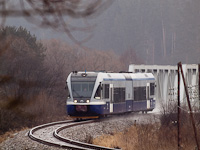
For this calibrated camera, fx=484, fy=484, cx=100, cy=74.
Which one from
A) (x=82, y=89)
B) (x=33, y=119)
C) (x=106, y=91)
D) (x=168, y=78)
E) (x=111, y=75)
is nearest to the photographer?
(x=33, y=119)

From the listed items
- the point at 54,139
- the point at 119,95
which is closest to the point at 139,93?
the point at 119,95

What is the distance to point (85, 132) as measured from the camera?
63.0ft

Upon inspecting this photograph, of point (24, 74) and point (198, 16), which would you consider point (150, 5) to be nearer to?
point (198, 16)

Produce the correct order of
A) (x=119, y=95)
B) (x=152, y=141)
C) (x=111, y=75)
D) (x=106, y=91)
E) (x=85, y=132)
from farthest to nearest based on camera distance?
(x=119, y=95) < (x=111, y=75) < (x=106, y=91) < (x=85, y=132) < (x=152, y=141)

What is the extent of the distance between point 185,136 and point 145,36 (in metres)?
113

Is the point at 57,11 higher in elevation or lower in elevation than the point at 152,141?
higher

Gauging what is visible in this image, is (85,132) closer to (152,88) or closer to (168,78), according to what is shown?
(152,88)

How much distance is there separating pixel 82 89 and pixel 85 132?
5.11 metres

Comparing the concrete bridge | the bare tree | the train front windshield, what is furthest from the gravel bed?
the concrete bridge

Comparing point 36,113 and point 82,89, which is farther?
point 82,89

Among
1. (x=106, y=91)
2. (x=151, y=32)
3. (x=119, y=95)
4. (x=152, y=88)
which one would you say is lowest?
(x=119, y=95)

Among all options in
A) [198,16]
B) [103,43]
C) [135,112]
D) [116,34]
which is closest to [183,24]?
[198,16]

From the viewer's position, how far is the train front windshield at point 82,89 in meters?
23.9

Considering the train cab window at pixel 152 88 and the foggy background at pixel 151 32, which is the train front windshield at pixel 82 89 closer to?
the train cab window at pixel 152 88
